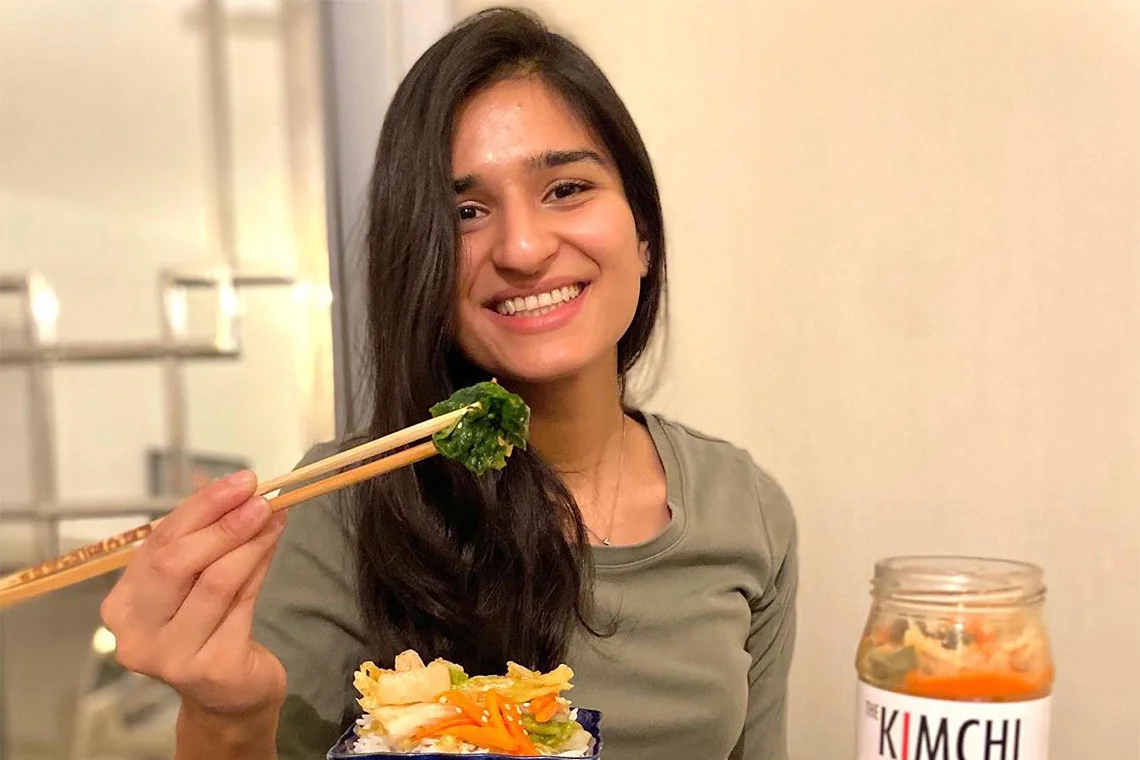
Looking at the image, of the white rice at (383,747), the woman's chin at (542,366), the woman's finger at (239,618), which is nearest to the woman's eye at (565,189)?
the woman's chin at (542,366)

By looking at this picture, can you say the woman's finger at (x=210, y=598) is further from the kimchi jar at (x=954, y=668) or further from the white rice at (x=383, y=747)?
the kimchi jar at (x=954, y=668)

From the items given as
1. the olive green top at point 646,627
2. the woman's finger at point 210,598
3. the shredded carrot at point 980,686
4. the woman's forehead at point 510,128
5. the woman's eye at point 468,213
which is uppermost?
the woman's forehead at point 510,128

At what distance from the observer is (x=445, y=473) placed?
957mm

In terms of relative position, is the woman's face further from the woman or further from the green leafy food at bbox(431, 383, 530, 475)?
the green leafy food at bbox(431, 383, 530, 475)

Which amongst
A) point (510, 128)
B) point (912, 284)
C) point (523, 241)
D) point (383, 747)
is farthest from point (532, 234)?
point (912, 284)

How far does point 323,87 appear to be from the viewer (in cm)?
124

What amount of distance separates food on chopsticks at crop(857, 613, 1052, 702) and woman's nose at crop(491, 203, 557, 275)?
44cm

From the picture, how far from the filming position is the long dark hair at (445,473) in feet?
2.88

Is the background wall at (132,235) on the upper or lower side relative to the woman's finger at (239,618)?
upper

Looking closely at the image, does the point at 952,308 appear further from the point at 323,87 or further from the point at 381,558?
the point at 323,87

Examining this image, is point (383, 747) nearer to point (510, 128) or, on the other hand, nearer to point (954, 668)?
point (954, 668)

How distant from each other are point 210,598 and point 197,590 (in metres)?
0.01

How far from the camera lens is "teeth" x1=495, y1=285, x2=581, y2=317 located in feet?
2.95

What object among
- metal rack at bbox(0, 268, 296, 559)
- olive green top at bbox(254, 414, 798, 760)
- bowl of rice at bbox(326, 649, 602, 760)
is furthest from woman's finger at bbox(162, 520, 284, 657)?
metal rack at bbox(0, 268, 296, 559)
